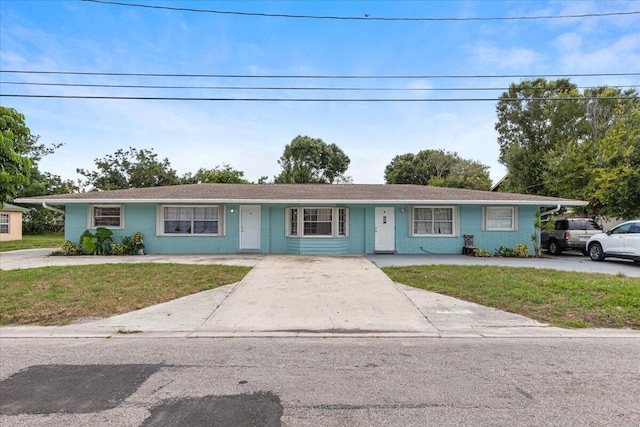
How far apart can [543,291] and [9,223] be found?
31.4 meters

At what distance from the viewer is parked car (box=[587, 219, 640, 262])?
36.3ft

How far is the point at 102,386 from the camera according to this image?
11.0 ft

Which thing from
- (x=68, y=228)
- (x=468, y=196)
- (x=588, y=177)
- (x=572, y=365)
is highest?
(x=588, y=177)

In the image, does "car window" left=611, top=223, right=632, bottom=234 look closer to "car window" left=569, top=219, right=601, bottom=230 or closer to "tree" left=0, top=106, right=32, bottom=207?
"car window" left=569, top=219, right=601, bottom=230

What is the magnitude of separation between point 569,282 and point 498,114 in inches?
990

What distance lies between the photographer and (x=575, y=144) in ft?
70.5

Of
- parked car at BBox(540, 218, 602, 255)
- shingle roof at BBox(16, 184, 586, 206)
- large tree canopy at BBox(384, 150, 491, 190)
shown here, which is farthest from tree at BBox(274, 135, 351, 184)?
parked car at BBox(540, 218, 602, 255)

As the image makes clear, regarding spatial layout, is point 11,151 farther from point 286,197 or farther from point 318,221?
point 318,221

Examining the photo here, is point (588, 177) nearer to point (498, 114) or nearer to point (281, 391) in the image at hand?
point (498, 114)

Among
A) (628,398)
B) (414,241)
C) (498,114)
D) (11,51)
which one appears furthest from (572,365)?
(498,114)

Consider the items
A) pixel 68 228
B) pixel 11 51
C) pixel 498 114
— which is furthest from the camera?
pixel 498 114

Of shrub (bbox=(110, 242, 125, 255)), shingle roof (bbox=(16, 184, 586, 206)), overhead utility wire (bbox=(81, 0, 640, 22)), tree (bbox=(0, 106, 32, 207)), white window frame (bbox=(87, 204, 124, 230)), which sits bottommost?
shrub (bbox=(110, 242, 125, 255))

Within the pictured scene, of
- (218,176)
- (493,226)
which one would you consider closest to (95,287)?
(493,226)

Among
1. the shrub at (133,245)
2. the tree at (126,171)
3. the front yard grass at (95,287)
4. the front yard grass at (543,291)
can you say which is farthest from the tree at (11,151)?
the tree at (126,171)
